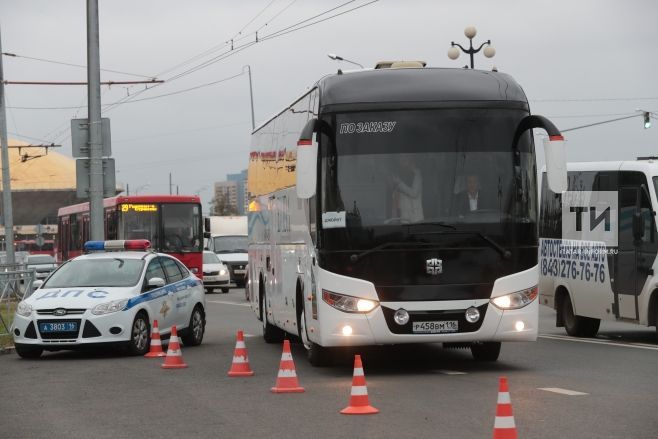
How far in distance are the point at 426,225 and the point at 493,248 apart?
801 mm

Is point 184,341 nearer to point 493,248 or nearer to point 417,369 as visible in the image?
point 417,369

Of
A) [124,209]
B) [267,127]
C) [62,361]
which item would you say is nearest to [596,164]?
[267,127]

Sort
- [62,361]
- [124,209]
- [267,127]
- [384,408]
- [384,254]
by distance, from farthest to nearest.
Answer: [124,209], [267,127], [62,361], [384,254], [384,408]

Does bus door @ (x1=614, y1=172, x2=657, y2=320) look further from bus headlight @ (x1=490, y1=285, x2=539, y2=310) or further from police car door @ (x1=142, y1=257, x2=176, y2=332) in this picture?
police car door @ (x1=142, y1=257, x2=176, y2=332)

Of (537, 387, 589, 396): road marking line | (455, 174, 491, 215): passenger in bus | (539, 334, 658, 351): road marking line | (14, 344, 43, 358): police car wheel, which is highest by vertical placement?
(455, 174, 491, 215): passenger in bus

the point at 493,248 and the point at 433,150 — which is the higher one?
the point at 433,150

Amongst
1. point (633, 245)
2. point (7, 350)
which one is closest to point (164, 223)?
point (7, 350)

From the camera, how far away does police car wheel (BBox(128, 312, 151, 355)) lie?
64.0 feet

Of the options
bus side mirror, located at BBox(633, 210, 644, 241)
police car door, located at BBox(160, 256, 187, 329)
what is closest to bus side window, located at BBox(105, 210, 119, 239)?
police car door, located at BBox(160, 256, 187, 329)

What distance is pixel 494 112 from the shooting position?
15789 mm

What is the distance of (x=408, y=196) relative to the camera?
15422mm

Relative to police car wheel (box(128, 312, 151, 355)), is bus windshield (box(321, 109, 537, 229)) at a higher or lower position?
higher

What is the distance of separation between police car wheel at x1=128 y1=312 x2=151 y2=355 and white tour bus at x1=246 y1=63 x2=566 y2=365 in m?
4.38

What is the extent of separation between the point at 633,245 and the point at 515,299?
5.61 metres
